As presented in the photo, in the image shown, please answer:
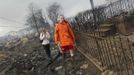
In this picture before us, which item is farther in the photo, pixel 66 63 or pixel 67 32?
pixel 66 63

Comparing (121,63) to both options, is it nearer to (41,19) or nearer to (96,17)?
(96,17)

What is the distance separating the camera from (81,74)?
10.1m

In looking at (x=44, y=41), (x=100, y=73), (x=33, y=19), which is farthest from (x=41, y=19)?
(x=100, y=73)

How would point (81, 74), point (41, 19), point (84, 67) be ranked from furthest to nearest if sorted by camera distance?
point (41, 19), point (84, 67), point (81, 74)

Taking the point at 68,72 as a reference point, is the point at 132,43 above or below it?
above

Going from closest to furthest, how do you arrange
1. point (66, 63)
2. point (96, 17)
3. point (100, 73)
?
point (100, 73) < point (66, 63) < point (96, 17)

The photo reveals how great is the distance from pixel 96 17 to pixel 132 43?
50.2ft

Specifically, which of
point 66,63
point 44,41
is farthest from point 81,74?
point 44,41

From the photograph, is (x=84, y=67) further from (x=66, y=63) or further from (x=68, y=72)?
(x=66, y=63)

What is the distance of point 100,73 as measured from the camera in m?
9.11

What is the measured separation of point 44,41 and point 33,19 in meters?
76.1

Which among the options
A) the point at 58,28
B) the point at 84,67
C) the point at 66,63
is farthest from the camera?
the point at 66,63

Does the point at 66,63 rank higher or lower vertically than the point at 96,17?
lower

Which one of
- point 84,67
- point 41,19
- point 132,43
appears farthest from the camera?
point 41,19
